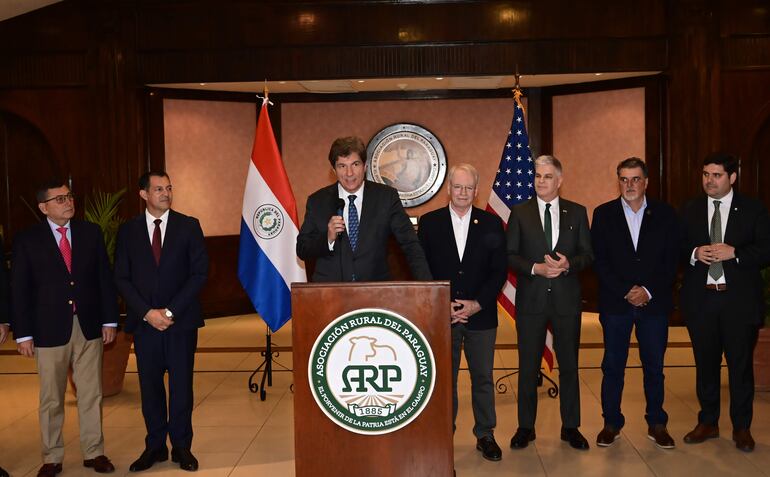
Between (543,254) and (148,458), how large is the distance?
236cm

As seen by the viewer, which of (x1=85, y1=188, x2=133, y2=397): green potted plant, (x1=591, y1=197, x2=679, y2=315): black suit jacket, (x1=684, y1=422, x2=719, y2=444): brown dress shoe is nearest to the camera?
(x1=591, y1=197, x2=679, y2=315): black suit jacket

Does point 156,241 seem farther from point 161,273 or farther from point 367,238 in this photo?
point 367,238

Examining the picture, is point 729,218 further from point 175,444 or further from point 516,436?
point 175,444

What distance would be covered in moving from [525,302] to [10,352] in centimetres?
535

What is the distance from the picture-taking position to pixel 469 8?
27.8 ft

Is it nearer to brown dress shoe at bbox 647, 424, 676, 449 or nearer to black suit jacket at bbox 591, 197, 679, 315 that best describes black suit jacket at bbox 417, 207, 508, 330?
black suit jacket at bbox 591, 197, 679, 315

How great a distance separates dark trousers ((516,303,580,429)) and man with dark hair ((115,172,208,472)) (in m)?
1.77

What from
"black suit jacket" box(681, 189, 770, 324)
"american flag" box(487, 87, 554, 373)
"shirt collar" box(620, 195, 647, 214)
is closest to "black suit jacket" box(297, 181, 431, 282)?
"shirt collar" box(620, 195, 647, 214)

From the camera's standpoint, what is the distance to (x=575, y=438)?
4.54 m

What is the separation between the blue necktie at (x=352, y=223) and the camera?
3.87 m

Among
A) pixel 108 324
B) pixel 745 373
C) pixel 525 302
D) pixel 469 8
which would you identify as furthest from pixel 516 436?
pixel 469 8

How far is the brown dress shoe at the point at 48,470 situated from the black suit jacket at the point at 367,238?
1712 millimetres

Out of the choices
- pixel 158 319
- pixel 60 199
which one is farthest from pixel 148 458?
pixel 60 199

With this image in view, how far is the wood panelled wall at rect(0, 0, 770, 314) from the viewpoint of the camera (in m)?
8.38
